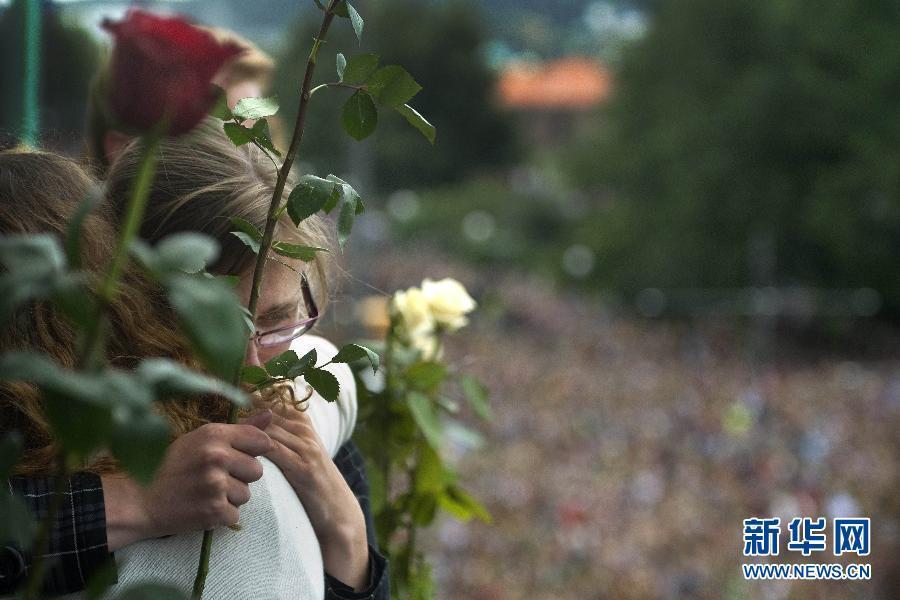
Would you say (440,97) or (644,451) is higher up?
(440,97)

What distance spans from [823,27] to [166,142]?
7.79 meters

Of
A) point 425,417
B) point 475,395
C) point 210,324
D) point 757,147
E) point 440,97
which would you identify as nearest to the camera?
point 210,324

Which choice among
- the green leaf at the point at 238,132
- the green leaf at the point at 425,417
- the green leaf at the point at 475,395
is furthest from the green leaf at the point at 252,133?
the green leaf at the point at 475,395

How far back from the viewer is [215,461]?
0.35 m

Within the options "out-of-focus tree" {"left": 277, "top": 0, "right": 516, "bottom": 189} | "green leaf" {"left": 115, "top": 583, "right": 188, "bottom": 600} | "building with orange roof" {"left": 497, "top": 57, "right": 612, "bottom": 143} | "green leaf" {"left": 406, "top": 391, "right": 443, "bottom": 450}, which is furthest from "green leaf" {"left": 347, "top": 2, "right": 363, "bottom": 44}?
"building with orange roof" {"left": 497, "top": 57, "right": 612, "bottom": 143}

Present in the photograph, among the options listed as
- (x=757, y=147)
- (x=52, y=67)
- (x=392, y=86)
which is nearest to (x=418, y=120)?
(x=392, y=86)

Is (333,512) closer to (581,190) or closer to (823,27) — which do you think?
(823,27)

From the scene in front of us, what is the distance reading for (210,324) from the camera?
0.20m

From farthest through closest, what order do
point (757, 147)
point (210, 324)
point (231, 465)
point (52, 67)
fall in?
point (757, 147), point (52, 67), point (231, 465), point (210, 324)

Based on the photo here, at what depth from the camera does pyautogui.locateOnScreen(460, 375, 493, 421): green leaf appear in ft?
2.84

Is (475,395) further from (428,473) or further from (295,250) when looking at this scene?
(295,250)

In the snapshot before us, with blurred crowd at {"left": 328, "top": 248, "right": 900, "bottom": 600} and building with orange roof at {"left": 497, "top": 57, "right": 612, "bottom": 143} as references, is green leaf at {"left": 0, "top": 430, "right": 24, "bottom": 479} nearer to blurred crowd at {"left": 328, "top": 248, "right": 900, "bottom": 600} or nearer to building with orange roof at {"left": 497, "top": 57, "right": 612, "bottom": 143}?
blurred crowd at {"left": 328, "top": 248, "right": 900, "bottom": 600}

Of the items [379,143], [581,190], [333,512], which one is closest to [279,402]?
[333,512]

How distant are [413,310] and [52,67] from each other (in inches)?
50.6
